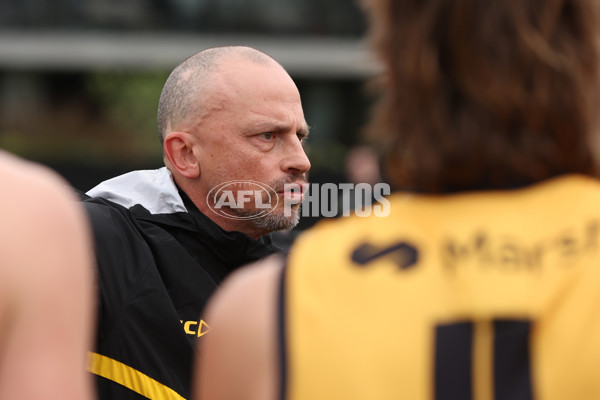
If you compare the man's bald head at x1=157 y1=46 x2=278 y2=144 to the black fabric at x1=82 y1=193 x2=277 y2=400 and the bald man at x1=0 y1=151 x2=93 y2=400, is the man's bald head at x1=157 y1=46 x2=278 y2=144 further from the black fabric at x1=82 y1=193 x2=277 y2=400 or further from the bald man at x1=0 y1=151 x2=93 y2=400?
the bald man at x1=0 y1=151 x2=93 y2=400

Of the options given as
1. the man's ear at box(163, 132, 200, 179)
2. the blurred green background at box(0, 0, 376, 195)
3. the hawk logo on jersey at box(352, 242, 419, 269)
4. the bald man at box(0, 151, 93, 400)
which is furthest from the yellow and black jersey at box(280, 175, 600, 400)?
the blurred green background at box(0, 0, 376, 195)

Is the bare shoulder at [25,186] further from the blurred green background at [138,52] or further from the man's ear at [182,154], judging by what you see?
the blurred green background at [138,52]

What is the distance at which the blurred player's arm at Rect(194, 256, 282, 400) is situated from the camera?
1.38 meters

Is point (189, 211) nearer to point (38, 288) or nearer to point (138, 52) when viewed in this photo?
point (38, 288)

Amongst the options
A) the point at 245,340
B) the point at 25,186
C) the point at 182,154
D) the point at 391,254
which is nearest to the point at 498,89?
the point at 391,254

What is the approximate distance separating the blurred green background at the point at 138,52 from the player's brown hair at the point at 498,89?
79.4ft

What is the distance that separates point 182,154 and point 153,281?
2.30 feet

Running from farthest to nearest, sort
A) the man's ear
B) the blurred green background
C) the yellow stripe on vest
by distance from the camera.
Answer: the blurred green background
the man's ear
the yellow stripe on vest

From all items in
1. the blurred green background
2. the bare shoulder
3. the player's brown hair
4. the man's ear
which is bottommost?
the bare shoulder

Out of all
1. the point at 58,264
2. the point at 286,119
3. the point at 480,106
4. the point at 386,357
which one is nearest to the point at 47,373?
the point at 58,264

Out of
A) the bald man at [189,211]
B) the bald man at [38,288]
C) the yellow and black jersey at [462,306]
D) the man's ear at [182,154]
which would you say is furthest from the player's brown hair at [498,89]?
the man's ear at [182,154]

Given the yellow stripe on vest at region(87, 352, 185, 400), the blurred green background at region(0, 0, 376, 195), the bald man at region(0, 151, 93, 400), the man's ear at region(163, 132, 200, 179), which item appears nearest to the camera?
the bald man at region(0, 151, 93, 400)

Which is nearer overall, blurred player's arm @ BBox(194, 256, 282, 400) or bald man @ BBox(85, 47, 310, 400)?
blurred player's arm @ BBox(194, 256, 282, 400)

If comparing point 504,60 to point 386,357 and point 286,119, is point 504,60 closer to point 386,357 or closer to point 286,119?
point 386,357
